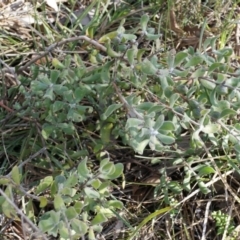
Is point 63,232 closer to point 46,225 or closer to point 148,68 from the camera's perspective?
point 46,225

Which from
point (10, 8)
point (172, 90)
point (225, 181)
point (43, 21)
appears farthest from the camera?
point (10, 8)

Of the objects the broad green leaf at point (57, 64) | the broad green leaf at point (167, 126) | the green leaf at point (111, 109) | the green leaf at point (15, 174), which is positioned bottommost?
the broad green leaf at point (167, 126)

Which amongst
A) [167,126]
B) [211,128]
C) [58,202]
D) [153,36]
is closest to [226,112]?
[211,128]

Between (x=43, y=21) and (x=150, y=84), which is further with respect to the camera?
(x=43, y=21)

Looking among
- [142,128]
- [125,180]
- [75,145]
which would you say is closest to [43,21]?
[75,145]

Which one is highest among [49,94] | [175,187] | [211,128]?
[49,94]

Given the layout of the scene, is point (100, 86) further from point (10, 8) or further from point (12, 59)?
point (10, 8)

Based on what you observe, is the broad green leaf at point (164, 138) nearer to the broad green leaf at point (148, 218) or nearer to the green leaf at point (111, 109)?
the green leaf at point (111, 109)

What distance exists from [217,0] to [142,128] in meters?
0.84

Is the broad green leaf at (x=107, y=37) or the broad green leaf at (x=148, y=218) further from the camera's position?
the broad green leaf at (x=148, y=218)

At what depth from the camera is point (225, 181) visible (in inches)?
69.7

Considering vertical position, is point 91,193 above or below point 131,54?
below

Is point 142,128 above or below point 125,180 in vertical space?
above

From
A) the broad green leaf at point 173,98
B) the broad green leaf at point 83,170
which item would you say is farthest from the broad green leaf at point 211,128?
the broad green leaf at point 83,170
